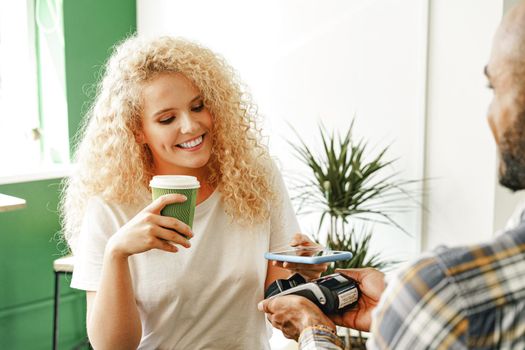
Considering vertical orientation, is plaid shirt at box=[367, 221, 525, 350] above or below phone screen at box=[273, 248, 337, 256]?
above

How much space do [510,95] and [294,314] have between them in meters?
0.75

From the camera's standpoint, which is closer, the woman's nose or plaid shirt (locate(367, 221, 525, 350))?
plaid shirt (locate(367, 221, 525, 350))

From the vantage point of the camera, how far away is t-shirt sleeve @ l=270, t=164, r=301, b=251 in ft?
6.36

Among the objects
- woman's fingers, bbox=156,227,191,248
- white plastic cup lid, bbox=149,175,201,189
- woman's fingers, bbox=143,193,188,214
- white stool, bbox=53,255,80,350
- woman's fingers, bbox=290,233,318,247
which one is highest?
white plastic cup lid, bbox=149,175,201,189

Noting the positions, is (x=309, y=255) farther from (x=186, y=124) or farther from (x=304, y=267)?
(x=186, y=124)

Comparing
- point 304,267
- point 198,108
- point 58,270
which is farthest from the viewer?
point 58,270

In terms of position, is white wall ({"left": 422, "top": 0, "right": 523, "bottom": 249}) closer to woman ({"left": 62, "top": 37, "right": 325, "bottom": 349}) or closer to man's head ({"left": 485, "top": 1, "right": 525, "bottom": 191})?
woman ({"left": 62, "top": 37, "right": 325, "bottom": 349})

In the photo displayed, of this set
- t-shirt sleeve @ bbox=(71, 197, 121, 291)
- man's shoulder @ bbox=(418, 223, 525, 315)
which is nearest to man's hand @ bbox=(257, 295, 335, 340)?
t-shirt sleeve @ bbox=(71, 197, 121, 291)

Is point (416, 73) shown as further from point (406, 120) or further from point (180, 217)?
point (180, 217)

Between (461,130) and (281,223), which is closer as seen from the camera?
(281,223)

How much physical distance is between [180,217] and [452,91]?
6.84 feet

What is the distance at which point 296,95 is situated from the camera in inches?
148

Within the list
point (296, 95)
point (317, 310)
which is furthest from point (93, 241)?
point (296, 95)

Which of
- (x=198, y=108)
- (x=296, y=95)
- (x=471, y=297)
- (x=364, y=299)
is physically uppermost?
(x=296, y=95)
